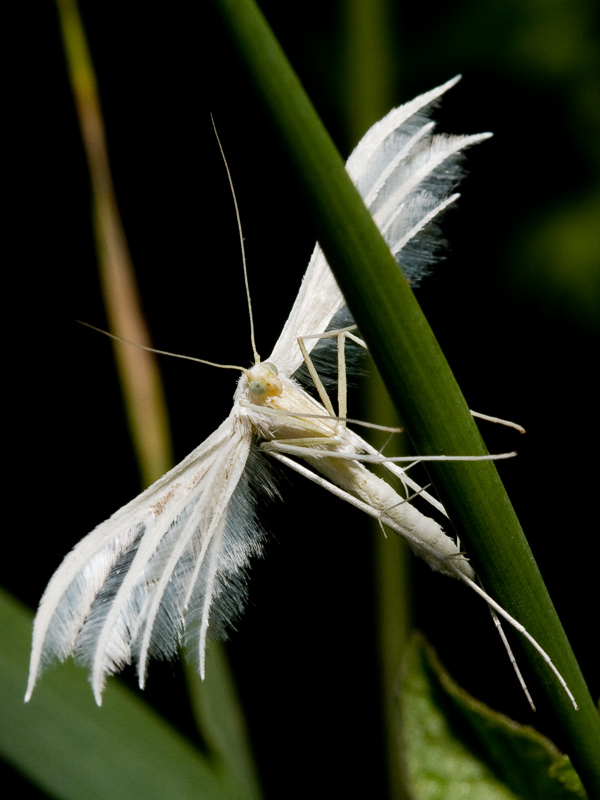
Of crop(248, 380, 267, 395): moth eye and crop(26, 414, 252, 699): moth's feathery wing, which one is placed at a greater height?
crop(248, 380, 267, 395): moth eye

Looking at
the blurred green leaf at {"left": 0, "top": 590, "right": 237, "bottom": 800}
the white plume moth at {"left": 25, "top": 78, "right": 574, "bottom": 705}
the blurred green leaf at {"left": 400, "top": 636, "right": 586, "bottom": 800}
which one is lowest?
the blurred green leaf at {"left": 400, "top": 636, "right": 586, "bottom": 800}

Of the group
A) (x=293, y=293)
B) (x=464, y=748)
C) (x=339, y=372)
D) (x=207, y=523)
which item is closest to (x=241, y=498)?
(x=207, y=523)

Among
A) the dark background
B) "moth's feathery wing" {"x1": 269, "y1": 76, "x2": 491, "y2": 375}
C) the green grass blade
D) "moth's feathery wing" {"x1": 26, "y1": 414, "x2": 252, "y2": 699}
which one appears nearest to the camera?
the green grass blade

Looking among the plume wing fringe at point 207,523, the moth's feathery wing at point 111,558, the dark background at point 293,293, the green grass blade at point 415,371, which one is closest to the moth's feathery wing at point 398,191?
the plume wing fringe at point 207,523

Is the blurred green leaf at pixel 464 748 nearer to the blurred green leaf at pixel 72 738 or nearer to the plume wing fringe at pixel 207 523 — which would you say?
the plume wing fringe at pixel 207 523

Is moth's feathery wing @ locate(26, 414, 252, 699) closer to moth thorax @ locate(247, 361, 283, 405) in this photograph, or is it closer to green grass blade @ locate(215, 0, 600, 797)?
moth thorax @ locate(247, 361, 283, 405)

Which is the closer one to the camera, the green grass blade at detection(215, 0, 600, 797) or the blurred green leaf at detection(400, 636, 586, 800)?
the green grass blade at detection(215, 0, 600, 797)

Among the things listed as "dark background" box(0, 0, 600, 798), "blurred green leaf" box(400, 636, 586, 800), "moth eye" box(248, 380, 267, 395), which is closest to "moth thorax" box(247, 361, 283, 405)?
"moth eye" box(248, 380, 267, 395)

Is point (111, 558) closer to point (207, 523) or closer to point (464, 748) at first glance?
point (207, 523)
